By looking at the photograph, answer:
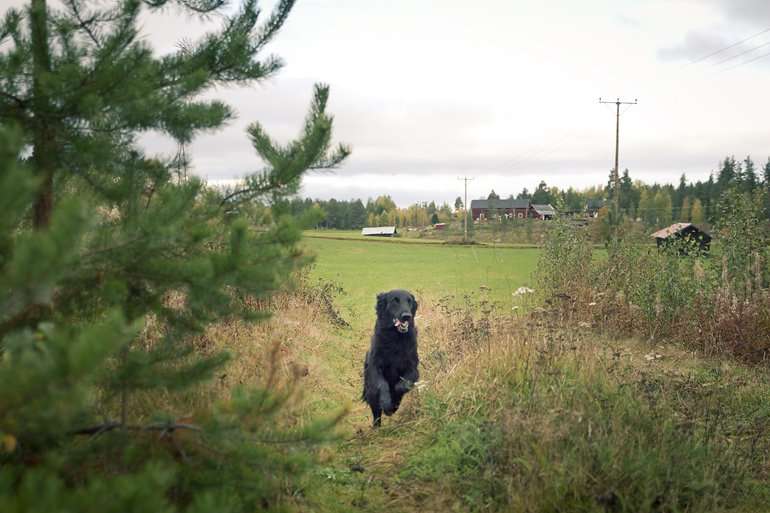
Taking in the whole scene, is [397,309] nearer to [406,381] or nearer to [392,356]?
[392,356]

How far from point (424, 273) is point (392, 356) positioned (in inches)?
627

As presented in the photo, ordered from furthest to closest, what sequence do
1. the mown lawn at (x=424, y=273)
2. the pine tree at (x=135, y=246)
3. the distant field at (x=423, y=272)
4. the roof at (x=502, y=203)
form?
the roof at (x=502, y=203) → the distant field at (x=423, y=272) → the mown lawn at (x=424, y=273) → the pine tree at (x=135, y=246)

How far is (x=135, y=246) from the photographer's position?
287 cm

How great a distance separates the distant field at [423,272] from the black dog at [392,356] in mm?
5268

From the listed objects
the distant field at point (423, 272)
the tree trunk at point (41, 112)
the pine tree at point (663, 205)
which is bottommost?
the distant field at point (423, 272)

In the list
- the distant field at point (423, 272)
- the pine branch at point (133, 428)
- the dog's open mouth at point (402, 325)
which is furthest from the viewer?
the distant field at point (423, 272)

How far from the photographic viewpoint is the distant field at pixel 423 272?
15867 mm

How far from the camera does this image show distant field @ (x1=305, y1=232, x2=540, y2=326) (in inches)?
625

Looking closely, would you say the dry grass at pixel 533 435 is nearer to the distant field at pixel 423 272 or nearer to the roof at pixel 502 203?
the distant field at pixel 423 272

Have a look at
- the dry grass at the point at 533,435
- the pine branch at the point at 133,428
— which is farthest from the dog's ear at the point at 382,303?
the pine branch at the point at 133,428

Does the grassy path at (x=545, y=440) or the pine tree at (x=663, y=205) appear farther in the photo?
the pine tree at (x=663, y=205)

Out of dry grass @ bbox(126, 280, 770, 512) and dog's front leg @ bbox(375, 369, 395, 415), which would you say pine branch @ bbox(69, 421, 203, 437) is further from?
dog's front leg @ bbox(375, 369, 395, 415)

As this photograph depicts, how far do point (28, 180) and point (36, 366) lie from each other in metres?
0.55

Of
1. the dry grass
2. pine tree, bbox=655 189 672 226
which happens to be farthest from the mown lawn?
pine tree, bbox=655 189 672 226
